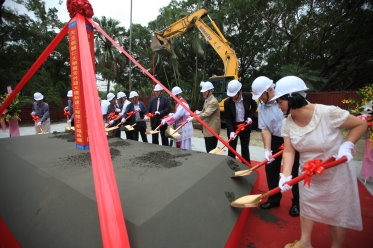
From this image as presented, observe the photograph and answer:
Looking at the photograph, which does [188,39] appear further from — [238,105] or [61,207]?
[61,207]

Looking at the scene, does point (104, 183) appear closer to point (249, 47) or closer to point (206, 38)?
point (206, 38)

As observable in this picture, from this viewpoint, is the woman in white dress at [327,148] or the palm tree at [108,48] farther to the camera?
the palm tree at [108,48]

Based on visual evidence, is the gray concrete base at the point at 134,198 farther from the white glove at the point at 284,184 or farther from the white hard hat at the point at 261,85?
the white hard hat at the point at 261,85

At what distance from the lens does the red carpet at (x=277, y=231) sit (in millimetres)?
1981

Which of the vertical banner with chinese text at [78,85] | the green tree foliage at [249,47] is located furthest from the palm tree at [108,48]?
the vertical banner with chinese text at [78,85]

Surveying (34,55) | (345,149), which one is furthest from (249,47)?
(345,149)

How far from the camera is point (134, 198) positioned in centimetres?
159

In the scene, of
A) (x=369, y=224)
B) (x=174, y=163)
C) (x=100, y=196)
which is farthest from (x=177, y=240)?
(x=369, y=224)

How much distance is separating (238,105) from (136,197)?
234 centimetres

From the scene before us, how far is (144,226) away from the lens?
1.33 metres

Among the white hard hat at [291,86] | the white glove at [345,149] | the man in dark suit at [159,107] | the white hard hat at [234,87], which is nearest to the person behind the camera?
the white glove at [345,149]

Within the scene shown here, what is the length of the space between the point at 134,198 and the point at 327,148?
4.46 ft

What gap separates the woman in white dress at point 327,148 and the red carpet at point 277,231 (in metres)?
0.44

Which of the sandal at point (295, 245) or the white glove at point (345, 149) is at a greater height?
the white glove at point (345, 149)
